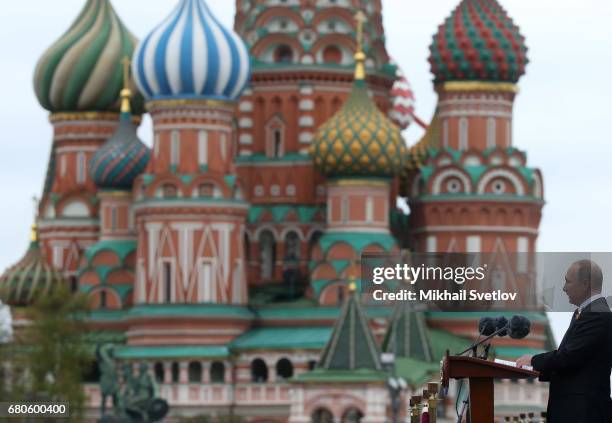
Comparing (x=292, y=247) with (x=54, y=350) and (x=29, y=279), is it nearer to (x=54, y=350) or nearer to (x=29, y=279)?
(x=54, y=350)

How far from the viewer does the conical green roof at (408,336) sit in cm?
5372

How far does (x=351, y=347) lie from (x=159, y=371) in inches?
203

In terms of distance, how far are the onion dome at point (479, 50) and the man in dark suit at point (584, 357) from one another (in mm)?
44364

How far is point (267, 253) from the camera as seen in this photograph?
192 ft

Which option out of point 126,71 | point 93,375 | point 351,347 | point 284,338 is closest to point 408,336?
point 351,347

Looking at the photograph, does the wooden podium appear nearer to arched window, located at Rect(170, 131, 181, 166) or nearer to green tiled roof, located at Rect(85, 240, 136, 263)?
arched window, located at Rect(170, 131, 181, 166)

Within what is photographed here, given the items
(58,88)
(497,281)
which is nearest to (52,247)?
(58,88)

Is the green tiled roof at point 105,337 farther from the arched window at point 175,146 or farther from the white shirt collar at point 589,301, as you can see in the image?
the white shirt collar at point 589,301

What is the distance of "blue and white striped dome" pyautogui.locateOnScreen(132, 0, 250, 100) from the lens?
54.9m

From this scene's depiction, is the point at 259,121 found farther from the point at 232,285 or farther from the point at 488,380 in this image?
the point at 488,380

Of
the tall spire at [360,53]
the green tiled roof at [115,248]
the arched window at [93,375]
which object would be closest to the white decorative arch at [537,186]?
the tall spire at [360,53]

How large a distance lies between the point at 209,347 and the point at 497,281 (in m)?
39.1

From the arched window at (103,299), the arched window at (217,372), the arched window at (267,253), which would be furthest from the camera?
the arched window at (267,253)

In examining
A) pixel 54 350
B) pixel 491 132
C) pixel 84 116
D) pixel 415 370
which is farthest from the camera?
pixel 84 116
